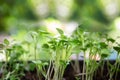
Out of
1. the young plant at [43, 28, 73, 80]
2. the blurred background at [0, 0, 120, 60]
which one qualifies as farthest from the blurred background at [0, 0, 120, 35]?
the young plant at [43, 28, 73, 80]

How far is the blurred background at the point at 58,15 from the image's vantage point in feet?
3.29

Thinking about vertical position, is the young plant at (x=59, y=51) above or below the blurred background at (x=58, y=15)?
below

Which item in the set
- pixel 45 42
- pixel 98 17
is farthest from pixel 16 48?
pixel 98 17

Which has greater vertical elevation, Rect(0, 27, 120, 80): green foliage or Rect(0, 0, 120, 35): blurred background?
Rect(0, 0, 120, 35): blurred background

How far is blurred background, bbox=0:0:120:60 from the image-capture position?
39.5 inches

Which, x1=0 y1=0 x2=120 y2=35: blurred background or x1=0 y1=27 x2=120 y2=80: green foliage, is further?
x1=0 y1=0 x2=120 y2=35: blurred background

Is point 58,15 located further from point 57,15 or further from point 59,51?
point 59,51

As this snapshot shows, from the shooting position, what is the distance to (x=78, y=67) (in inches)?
41.3

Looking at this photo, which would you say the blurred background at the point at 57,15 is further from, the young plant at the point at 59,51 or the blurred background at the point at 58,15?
the young plant at the point at 59,51

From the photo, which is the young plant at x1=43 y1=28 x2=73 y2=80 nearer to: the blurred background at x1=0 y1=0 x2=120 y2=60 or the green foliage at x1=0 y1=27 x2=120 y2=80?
the green foliage at x1=0 y1=27 x2=120 y2=80

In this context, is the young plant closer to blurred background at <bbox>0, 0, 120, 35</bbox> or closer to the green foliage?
the green foliage

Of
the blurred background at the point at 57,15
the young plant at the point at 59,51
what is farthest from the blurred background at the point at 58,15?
the young plant at the point at 59,51

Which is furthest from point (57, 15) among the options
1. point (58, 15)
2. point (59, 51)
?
point (59, 51)

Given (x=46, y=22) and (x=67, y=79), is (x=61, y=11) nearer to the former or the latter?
(x=46, y=22)
